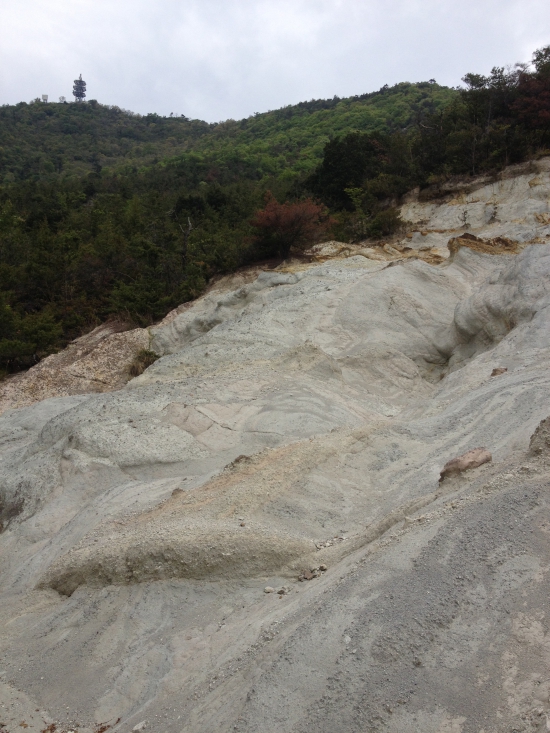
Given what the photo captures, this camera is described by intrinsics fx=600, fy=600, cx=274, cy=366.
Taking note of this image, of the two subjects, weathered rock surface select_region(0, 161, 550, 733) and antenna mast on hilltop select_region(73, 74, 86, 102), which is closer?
weathered rock surface select_region(0, 161, 550, 733)

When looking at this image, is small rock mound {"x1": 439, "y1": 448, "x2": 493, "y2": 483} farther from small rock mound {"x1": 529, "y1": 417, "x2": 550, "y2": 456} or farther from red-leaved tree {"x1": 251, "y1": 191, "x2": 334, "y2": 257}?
red-leaved tree {"x1": 251, "y1": 191, "x2": 334, "y2": 257}

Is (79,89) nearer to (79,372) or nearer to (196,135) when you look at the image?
(196,135)

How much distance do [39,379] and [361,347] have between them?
27.7 ft

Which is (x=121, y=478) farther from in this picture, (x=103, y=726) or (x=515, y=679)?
(x=515, y=679)

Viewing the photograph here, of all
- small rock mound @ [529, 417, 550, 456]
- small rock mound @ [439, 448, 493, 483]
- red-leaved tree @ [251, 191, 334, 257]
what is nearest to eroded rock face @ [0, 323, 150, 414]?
red-leaved tree @ [251, 191, 334, 257]

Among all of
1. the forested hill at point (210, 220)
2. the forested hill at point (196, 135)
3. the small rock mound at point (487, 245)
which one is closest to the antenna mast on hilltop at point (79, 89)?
the forested hill at point (196, 135)

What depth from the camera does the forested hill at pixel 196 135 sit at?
46.5 meters

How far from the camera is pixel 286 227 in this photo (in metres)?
18.3

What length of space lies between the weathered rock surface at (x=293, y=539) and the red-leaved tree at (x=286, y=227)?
25.0 ft

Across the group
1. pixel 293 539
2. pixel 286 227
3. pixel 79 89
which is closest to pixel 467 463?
pixel 293 539

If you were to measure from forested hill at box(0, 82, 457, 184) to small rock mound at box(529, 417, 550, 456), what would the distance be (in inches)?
1348

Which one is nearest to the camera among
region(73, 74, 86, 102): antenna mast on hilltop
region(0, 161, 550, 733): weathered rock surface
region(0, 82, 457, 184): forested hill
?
region(0, 161, 550, 733): weathered rock surface

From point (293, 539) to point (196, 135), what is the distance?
80931mm

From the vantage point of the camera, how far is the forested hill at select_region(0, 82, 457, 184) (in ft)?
153
